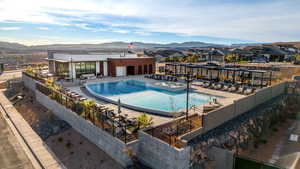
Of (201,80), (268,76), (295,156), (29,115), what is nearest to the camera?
(295,156)

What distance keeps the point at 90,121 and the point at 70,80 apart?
39.8 ft

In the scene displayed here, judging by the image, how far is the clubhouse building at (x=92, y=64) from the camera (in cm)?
2222

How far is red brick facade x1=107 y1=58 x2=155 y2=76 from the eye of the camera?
2448 centimetres

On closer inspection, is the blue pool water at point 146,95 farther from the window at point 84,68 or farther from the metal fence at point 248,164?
the metal fence at point 248,164

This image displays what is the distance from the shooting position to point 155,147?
701 cm

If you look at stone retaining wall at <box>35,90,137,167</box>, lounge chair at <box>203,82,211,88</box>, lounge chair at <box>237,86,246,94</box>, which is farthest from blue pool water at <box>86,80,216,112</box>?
stone retaining wall at <box>35,90,137,167</box>

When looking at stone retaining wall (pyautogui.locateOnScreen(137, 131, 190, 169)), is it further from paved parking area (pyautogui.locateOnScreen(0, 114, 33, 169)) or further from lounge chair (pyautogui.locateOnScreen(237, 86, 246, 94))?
lounge chair (pyautogui.locateOnScreen(237, 86, 246, 94))

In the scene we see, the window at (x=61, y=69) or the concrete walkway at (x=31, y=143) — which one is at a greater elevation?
the window at (x=61, y=69)

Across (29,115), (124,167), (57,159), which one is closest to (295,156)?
(124,167)

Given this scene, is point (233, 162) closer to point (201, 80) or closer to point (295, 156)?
point (295, 156)

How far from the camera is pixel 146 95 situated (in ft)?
54.9

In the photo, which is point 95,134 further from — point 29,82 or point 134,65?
point 134,65

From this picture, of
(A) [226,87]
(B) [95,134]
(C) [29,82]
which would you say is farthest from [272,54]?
(C) [29,82]

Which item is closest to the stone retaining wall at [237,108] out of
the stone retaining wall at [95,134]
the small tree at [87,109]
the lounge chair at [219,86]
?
the stone retaining wall at [95,134]
